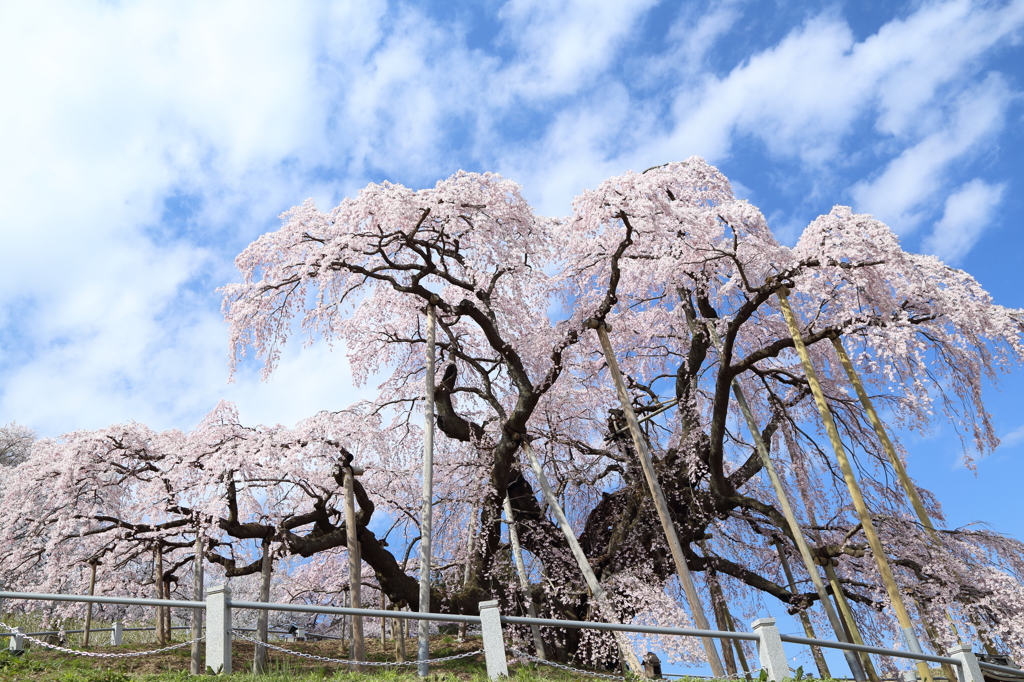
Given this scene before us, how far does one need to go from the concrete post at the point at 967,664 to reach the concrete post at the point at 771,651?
2974mm

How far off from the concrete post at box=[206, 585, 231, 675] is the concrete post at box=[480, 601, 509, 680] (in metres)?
2.76

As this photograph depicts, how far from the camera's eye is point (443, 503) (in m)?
16.1

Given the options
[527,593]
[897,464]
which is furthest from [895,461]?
[527,593]

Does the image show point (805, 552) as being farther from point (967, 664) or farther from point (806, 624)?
point (806, 624)

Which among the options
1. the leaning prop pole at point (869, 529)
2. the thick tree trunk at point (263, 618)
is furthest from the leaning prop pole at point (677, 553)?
the thick tree trunk at point (263, 618)

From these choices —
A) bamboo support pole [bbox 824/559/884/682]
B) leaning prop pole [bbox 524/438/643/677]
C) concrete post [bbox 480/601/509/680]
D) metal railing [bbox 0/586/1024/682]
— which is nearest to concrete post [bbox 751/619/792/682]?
metal railing [bbox 0/586/1024/682]

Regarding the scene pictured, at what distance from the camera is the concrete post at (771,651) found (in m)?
7.52

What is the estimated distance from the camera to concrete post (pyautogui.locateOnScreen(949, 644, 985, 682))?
28.1 ft

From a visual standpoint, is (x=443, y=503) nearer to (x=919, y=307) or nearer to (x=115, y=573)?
(x=115, y=573)

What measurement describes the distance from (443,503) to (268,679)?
9233 mm

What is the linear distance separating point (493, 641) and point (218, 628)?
2.99 m

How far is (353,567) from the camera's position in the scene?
37.1 feet

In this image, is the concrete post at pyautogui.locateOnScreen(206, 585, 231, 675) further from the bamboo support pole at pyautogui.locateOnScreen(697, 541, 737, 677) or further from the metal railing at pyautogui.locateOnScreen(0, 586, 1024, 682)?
the bamboo support pole at pyautogui.locateOnScreen(697, 541, 737, 677)

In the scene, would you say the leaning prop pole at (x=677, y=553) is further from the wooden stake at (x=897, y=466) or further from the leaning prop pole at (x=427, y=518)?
the wooden stake at (x=897, y=466)
